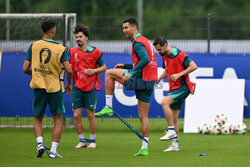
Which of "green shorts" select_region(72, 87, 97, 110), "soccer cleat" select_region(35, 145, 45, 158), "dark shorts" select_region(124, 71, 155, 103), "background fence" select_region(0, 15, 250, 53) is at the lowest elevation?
"soccer cleat" select_region(35, 145, 45, 158)

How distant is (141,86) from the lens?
424 inches

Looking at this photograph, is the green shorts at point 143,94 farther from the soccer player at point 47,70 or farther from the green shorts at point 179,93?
the soccer player at point 47,70

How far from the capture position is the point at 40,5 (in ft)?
162

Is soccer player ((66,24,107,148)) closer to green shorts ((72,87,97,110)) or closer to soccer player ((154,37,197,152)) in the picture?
green shorts ((72,87,97,110))

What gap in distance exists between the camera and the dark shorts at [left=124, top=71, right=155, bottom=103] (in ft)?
34.9

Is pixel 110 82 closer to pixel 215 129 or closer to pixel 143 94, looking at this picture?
pixel 143 94

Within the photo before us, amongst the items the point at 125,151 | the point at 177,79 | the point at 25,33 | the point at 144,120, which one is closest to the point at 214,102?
the point at 177,79

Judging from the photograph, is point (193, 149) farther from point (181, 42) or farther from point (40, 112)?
point (181, 42)

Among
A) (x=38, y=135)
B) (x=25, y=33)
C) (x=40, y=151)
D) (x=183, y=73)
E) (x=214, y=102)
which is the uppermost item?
(x=25, y=33)

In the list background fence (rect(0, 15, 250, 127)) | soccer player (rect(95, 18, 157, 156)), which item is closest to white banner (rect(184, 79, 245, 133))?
background fence (rect(0, 15, 250, 127))

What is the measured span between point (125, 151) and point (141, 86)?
154 cm

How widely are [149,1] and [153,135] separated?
35.8m

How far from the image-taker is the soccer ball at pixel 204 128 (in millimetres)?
15245

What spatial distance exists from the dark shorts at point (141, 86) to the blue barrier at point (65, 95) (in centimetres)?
516
